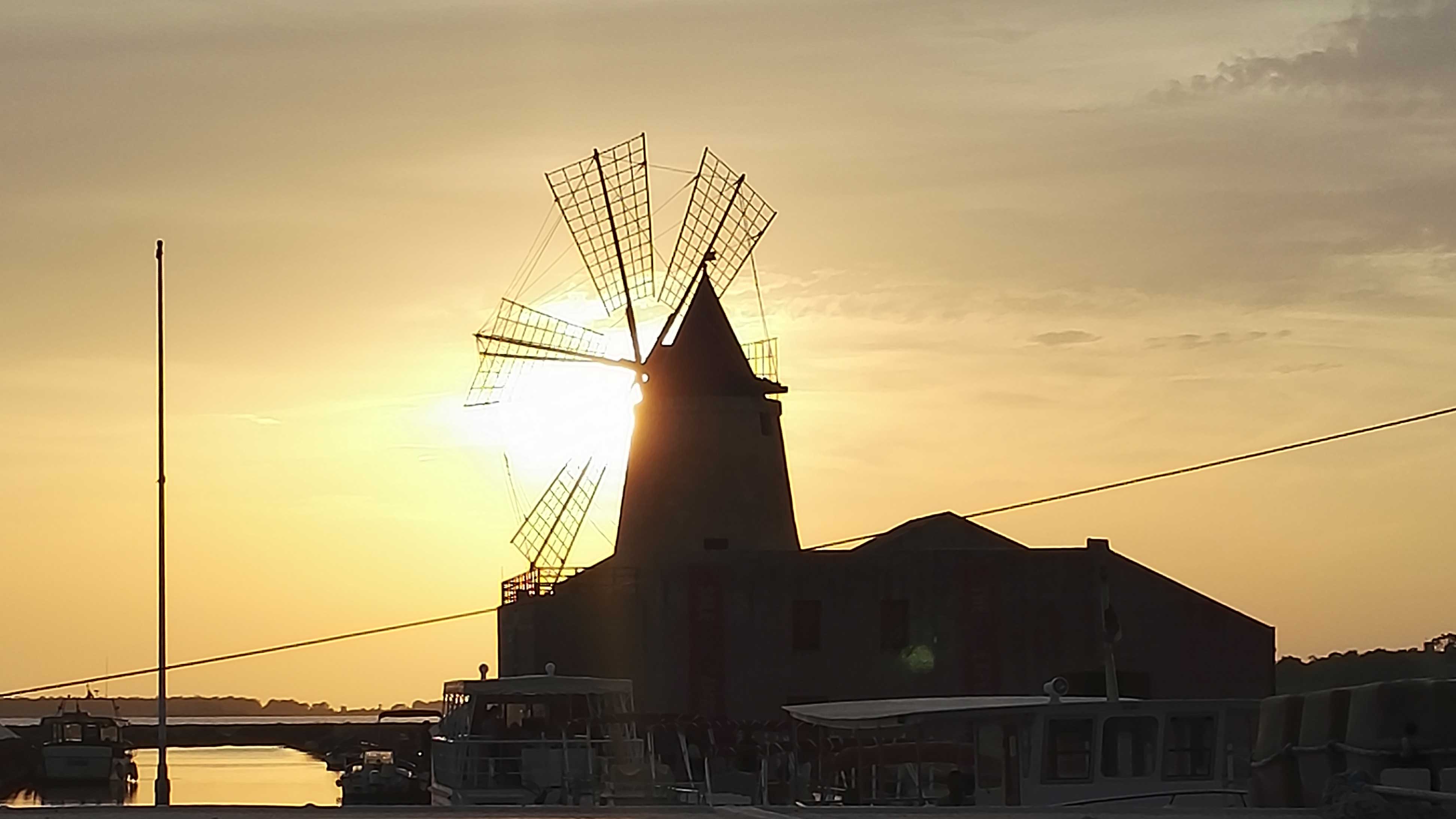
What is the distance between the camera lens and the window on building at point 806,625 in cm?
5831

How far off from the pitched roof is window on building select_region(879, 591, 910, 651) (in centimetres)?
358

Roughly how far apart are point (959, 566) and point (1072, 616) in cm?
344

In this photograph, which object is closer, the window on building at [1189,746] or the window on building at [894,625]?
the window on building at [1189,746]

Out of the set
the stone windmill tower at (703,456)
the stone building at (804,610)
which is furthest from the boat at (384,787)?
the stone windmill tower at (703,456)

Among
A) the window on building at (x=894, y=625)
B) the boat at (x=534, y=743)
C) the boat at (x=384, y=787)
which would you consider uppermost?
the window on building at (x=894, y=625)

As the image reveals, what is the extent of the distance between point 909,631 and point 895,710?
26260 millimetres

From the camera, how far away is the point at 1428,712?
763 inches

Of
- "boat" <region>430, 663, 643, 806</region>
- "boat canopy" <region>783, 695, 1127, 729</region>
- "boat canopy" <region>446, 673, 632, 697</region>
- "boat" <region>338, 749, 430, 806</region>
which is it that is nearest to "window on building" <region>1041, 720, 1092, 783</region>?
"boat canopy" <region>783, 695, 1127, 729</region>

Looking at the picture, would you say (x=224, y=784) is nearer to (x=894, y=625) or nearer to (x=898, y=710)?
(x=894, y=625)

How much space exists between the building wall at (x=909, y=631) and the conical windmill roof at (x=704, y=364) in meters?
4.88

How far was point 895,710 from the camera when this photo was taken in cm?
3222

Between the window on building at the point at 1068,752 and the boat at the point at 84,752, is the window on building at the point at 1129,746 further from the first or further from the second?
the boat at the point at 84,752

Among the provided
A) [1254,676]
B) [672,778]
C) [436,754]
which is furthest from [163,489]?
[1254,676]

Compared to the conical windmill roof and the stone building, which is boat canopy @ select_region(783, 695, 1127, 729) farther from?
the conical windmill roof
